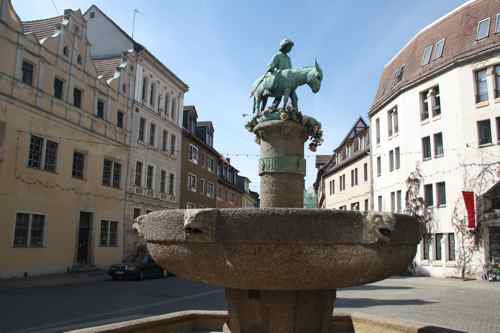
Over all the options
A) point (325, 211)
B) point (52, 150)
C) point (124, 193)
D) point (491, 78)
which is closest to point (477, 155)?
point (491, 78)

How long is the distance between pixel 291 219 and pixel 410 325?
10.0ft

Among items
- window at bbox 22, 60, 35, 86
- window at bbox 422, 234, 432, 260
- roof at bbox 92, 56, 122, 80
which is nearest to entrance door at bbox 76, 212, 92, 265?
window at bbox 22, 60, 35, 86

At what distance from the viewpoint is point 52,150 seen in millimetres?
22141

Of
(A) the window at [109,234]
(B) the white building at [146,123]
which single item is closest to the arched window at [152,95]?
(B) the white building at [146,123]

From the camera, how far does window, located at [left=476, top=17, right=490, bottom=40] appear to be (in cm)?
2666

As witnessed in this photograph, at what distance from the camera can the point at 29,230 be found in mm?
20188

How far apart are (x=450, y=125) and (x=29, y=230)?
25.0m

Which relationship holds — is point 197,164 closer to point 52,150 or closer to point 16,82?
point 52,150

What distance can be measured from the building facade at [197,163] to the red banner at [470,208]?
22305 mm

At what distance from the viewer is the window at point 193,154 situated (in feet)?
130

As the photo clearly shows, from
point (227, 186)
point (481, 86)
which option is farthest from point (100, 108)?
point (227, 186)

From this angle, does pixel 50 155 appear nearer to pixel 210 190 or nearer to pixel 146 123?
pixel 146 123

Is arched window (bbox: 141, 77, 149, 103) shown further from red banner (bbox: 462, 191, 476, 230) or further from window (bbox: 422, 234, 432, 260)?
red banner (bbox: 462, 191, 476, 230)

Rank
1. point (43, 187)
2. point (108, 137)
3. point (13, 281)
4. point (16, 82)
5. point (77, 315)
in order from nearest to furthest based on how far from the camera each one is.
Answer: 1. point (77, 315)
2. point (13, 281)
3. point (16, 82)
4. point (43, 187)
5. point (108, 137)
